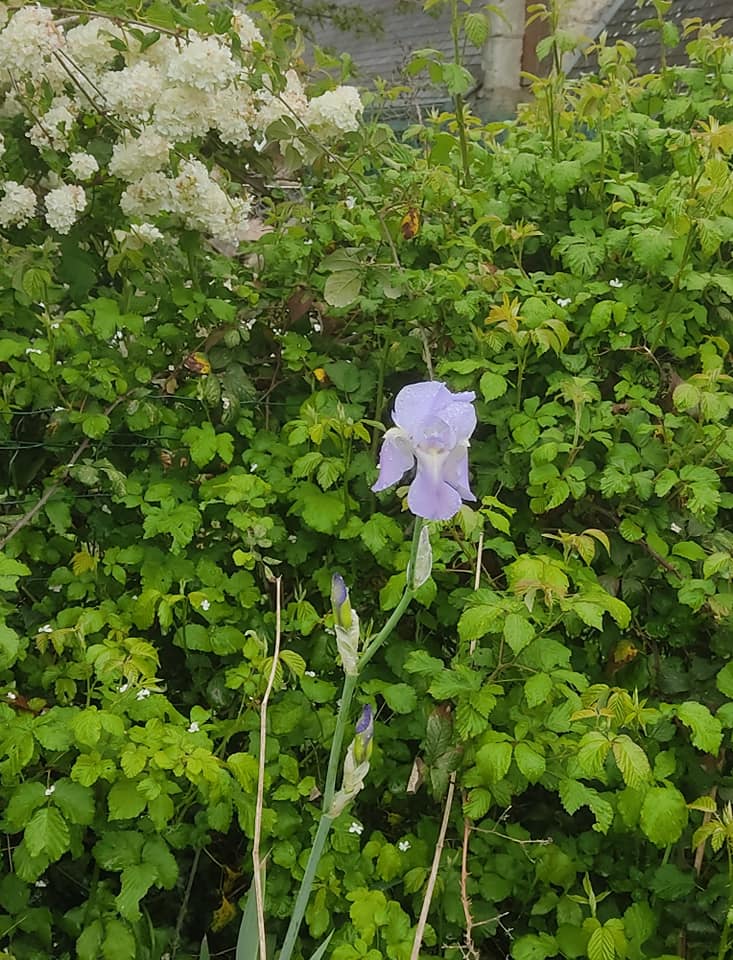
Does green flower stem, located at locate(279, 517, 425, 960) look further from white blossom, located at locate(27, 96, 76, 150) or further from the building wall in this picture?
the building wall

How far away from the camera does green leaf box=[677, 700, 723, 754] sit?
140cm

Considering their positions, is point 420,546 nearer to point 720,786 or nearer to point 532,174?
point 720,786

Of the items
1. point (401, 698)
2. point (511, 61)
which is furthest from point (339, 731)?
point (511, 61)

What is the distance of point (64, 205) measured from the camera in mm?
1835

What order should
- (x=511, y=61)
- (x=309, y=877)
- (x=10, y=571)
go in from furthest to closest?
(x=511, y=61), (x=10, y=571), (x=309, y=877)

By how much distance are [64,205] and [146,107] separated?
0.28 metres

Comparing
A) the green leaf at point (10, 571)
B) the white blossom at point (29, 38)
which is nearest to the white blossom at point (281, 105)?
the white blossom at point (29, 38)

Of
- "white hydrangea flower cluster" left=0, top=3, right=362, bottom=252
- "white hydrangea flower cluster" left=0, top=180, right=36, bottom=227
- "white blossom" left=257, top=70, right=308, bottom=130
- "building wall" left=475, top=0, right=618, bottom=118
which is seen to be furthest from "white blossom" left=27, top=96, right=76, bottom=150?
"building wall" left=475, top=0, right=618, bottom=118

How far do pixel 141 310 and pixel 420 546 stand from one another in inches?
48.4

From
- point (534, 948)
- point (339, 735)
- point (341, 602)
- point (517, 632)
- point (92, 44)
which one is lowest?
point (534, 948)

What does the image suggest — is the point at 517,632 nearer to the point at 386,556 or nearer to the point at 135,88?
the point at 386,556

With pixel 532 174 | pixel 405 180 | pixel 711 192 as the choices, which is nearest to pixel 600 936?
pixel 711 192

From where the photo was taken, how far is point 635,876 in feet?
5.32

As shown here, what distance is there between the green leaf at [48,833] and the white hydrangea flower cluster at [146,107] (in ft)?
4.03
